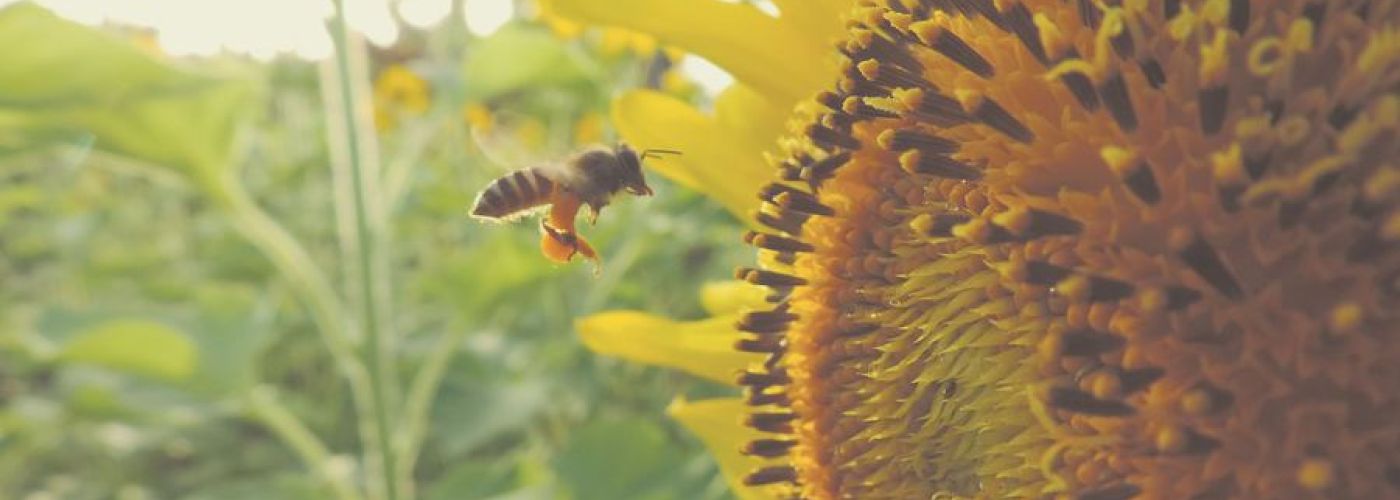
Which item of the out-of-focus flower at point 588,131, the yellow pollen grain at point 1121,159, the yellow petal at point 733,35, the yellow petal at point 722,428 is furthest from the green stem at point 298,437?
the out-of-focus flower at point 588,131

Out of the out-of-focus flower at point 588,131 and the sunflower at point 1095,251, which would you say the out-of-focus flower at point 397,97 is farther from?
the sunflower at point 1095,251

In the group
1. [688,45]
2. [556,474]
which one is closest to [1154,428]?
[688,45]

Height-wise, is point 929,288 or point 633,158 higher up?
point 633,158

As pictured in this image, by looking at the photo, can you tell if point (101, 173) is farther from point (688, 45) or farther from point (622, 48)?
point (688, 45)

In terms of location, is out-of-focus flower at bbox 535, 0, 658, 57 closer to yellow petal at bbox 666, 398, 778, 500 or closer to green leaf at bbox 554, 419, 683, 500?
green leaf at bbox 554, 419, 683, 500

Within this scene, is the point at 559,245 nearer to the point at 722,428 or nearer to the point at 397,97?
the point at 722,428

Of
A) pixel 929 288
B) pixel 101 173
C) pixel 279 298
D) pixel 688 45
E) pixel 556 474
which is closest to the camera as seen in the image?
pixel 929 288
